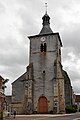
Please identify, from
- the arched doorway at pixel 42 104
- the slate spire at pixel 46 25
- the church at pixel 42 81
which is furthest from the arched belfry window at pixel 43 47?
the arched doorway at pixel 42 104

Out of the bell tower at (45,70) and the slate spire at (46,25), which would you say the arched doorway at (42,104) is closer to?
the bell tower at (45,70)

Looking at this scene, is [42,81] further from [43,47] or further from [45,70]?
[43,47]

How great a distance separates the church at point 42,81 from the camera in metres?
40.3

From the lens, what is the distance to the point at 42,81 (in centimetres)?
4156

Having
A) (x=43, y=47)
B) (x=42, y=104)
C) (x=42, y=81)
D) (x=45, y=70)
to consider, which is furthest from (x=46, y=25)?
(x=42, y=104)

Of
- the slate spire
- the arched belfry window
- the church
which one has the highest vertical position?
the slate spire

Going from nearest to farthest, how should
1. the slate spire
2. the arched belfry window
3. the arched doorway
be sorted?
the arched doorway < the arched belfry window < the slate spire

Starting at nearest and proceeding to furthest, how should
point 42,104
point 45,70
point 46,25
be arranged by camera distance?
point 42,104, point 45,70, point 46,25

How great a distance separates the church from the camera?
40281mm

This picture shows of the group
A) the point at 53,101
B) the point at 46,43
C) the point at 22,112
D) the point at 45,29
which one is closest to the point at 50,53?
the point at 46,43

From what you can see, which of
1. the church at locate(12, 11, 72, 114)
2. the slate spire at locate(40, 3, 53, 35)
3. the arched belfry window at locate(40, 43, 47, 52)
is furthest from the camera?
the slate spire at locate(40, 3, 53, 35)

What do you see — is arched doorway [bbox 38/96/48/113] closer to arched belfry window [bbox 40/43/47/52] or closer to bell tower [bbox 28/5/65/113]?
bell tower [bbox 28/5/65/113]

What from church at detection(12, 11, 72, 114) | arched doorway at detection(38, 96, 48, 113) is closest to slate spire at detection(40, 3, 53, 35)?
church at detection(12, 11, 72, 114)

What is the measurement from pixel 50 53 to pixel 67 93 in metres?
9.85
